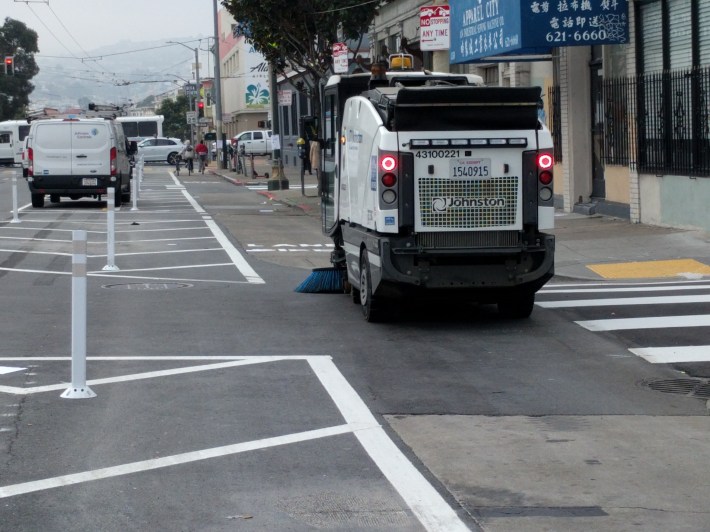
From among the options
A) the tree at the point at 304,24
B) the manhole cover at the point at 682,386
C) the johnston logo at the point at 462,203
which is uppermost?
the tree at the point at 304,24

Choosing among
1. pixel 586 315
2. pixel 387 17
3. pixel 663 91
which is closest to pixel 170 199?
pixel 387 17

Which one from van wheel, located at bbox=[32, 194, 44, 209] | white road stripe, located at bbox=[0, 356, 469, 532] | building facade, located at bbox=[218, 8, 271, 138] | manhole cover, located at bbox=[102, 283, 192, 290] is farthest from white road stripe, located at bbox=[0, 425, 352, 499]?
building facade, located at bbox=[218, 8, 271, 138]

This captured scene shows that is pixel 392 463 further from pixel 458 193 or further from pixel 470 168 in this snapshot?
pixel 470 168

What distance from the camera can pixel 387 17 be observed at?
3934cm

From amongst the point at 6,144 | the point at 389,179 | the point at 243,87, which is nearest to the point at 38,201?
the point at 389,179

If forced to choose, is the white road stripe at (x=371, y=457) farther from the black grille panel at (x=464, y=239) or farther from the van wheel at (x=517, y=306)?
the van wheel at (x=517, y=306)

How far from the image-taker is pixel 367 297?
12453mm

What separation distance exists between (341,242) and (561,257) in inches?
180

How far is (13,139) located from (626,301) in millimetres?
66864

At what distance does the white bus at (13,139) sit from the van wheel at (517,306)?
6585 cm

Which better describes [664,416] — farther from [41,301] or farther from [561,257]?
[561,257]

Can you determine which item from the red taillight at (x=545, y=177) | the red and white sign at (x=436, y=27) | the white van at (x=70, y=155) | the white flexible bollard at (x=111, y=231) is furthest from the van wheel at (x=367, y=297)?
the white van at (x=70, y=155)

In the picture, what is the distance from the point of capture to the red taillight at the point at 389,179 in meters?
11.6

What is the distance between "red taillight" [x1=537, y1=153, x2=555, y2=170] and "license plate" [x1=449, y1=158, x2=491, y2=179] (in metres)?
0.51
